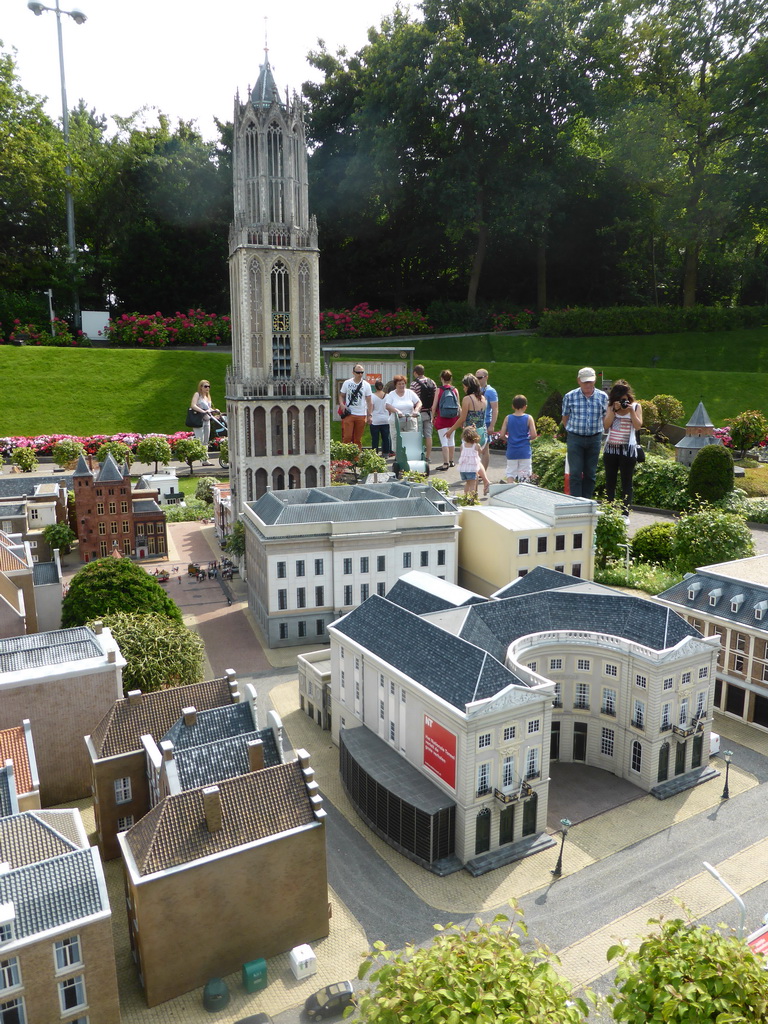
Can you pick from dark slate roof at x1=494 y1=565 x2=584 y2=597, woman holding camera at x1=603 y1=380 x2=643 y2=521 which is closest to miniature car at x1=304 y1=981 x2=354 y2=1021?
dark slate roof at x1=494 y1=565 x2=584 y2=597

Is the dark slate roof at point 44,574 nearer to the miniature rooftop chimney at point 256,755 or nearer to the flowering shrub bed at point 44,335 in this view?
the miniature rooftop chimney at point 256,755

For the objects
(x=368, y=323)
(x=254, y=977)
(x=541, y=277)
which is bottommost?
(x=254, y=977)

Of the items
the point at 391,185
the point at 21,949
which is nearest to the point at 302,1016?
the point at 21,949

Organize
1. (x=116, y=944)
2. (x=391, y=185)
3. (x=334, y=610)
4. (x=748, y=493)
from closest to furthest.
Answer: (x=116, y=944), (x=334, y=610), (x=748, y=493), (x=391, y=185)

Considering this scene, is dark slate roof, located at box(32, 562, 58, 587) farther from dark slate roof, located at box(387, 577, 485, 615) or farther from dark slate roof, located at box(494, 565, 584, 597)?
dark slate roof, located at box(494, 565, 584, 597)

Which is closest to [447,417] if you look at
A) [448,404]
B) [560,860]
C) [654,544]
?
[448,404]

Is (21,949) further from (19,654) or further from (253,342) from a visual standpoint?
(253,342)

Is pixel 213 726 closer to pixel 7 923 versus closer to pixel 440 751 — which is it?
pixel 440 751
